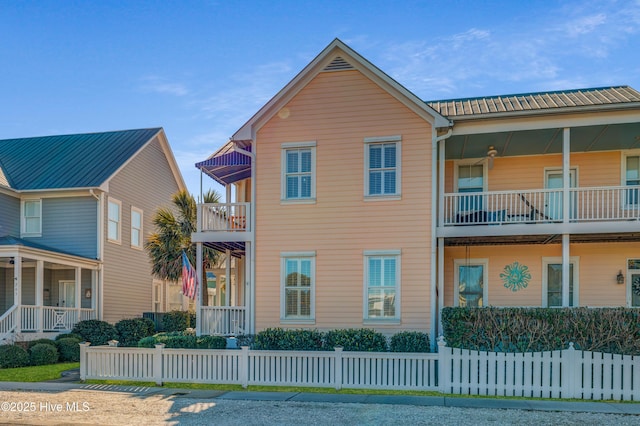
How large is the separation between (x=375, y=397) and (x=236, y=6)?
10322mm

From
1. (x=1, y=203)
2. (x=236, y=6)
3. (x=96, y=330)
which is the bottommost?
(x=96, y=330)

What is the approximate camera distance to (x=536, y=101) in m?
16.6

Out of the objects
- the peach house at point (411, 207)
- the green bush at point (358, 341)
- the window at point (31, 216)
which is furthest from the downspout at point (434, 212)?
the window at point (31, 216)

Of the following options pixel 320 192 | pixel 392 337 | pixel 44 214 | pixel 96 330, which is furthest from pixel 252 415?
pixel 44 214

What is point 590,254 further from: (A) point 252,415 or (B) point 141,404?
(B) point 141,404

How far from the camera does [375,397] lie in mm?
11180

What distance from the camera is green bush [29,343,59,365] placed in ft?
56.5

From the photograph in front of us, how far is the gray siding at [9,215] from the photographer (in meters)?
22.0

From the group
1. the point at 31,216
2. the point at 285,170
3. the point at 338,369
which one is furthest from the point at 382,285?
the point at 31,216

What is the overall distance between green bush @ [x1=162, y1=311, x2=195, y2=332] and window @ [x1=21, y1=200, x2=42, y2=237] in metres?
6.92

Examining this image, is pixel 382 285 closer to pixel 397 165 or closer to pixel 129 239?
pixel 397 165

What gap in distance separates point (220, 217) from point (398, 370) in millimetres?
8097

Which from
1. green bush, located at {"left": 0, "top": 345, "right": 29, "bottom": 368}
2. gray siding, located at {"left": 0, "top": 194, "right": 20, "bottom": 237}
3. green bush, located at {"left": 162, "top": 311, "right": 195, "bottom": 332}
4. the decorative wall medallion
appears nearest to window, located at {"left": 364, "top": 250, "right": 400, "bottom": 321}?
the decorative wall medallion

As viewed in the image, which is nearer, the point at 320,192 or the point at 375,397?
the point at 375,397
